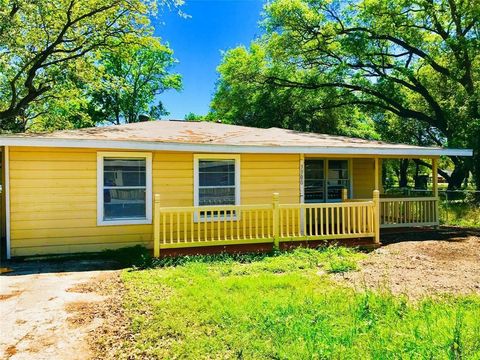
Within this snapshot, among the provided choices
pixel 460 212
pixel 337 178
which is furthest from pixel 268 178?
pixel 460 212

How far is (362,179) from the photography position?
12.1 metres

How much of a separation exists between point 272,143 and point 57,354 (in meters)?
6.59

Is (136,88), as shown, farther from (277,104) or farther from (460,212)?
(460,212)

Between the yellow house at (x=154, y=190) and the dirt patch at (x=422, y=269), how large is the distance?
3.45ft

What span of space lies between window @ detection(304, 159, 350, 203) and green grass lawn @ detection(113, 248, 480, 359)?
6023 mm

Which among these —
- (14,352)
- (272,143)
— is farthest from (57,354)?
(272,143)

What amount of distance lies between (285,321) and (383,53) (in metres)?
19.8

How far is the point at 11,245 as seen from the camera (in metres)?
7.33

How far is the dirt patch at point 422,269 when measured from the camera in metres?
5.35

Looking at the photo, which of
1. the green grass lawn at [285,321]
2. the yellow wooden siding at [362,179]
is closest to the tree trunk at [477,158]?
the yellow wooden siding at [362,179]

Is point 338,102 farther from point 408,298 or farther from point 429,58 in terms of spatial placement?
point 408,298

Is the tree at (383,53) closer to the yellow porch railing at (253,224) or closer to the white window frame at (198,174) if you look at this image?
the yellow porch railing at (253,224)

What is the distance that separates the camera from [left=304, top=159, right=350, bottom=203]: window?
1167 cm

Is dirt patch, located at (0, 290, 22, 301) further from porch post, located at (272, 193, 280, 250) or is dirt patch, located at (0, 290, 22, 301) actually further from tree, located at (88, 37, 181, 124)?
tree, located at (88, 37, 181, 124)
